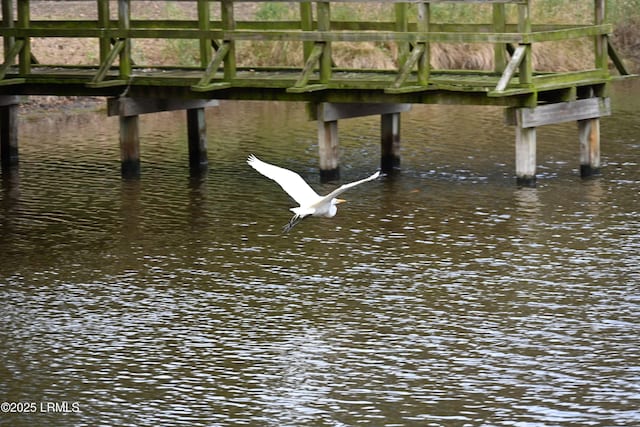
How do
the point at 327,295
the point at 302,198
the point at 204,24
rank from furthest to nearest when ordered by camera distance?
1. the point at 204,24
2. the point at 302,198
3. the point at 327,295

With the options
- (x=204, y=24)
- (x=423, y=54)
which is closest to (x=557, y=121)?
(x=423, y=54)

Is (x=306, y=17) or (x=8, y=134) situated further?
(x=8, y=134)

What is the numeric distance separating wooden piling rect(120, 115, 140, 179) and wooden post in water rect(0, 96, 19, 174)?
8.77 feet

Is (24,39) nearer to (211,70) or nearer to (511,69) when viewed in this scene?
(211,70)

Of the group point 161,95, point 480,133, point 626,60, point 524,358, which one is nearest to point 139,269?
point 524,358

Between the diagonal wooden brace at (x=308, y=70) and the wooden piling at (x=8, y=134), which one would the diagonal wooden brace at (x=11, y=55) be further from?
the diagonal wooden brace at (x=308, y=70)

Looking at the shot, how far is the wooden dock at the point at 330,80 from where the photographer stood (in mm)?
21391

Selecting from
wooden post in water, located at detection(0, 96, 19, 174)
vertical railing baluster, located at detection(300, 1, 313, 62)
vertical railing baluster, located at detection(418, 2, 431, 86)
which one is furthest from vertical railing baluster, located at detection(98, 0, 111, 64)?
vertical railing baluster, located at detection(418, 2, 431, 86)

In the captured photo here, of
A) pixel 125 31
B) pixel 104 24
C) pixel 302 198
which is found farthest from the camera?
pixel 104 24

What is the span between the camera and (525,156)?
70.7ft

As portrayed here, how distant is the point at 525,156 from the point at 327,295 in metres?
6.47

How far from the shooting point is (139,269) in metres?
17.5

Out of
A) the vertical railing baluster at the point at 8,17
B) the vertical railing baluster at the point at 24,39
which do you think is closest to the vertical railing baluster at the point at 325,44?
the vertical railing baluster at the point at 24,39

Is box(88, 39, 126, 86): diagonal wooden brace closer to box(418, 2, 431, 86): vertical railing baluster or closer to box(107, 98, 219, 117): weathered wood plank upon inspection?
box(107, 98, 219, 117): weathered wood plank
